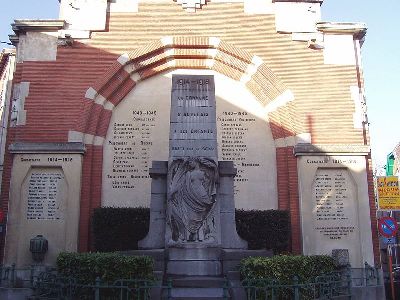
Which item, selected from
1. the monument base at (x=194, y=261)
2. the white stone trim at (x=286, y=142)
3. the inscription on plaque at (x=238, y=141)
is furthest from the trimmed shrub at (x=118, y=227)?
the white stone trim at (x=286, y=142)

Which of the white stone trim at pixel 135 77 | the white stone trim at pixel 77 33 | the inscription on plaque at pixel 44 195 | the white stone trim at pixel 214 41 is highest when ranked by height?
the white stone trim at pixel 77 33

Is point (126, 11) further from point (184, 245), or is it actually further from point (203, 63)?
point (184, 245)

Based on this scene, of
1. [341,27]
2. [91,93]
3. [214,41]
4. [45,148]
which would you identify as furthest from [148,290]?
[341,27]

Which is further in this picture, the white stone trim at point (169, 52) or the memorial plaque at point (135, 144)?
the white stone trim at point (169, 52)

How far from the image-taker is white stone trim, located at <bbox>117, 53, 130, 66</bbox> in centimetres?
1568

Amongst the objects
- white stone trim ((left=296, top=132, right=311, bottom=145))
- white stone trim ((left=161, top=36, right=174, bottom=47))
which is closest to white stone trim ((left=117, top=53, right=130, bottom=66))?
white stone trim ((left=161, top=36, right=174, bottom=47))

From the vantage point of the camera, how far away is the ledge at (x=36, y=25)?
15.6 meters

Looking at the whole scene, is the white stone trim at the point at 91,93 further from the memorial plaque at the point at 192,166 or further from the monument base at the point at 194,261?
the monument base at the point at 194,261

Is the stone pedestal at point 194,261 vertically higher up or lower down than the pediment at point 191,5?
lower down

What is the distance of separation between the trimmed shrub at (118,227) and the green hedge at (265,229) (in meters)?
3.03

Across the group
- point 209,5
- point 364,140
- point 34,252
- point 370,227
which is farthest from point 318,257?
point 209,5

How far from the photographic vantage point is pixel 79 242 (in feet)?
45.9

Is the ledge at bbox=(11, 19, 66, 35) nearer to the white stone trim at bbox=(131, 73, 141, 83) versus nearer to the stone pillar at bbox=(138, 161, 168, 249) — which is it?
the white stone trim at bbox=(131, 73, 141, 83)

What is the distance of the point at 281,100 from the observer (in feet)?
50.9
